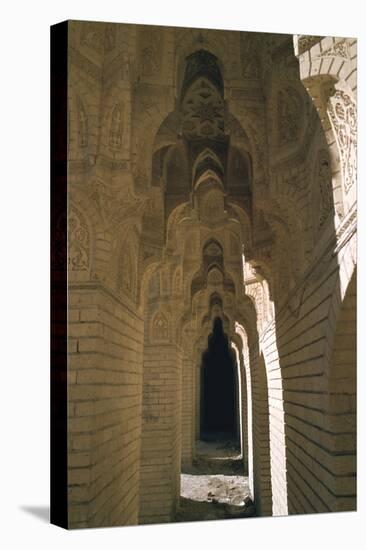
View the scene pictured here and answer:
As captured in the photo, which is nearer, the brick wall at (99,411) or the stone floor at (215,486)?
the brick wall at (99,411)

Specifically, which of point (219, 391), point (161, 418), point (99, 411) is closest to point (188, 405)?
point (219, 391)

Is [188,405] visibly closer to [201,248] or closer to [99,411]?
[201,248]

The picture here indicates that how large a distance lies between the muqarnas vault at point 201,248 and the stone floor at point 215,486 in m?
0.03

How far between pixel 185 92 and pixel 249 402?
4.87 metres

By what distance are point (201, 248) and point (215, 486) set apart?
9.97 feet

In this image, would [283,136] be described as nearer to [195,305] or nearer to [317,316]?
[317,316]

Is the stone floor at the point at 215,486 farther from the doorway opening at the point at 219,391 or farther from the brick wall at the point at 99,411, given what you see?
the brick wall at the point at 99,411

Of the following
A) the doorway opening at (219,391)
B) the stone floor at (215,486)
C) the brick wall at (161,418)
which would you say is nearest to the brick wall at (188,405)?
the brick wall at (161,418)

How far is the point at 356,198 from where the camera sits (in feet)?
18.4

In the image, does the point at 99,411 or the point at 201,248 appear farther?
the point at 201,248

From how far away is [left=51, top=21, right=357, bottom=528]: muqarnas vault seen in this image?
584 centimetres

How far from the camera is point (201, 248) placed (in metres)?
7.94

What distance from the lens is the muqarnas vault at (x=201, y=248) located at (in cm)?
584

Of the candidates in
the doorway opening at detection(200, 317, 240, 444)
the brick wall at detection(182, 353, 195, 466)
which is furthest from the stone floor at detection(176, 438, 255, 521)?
the brick wall at detection(182, 353, 195, 466)
